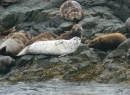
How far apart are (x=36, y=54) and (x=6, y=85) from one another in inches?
95.6

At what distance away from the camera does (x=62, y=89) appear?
13.5m

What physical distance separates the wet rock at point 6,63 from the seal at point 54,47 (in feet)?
2.20

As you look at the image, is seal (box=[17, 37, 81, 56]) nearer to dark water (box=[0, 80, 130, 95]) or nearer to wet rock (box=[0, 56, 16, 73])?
wet rock (box=[0, 56, 16, 73])

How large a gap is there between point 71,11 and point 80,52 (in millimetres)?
5101

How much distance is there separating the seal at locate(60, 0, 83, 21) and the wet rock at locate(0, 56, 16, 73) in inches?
194

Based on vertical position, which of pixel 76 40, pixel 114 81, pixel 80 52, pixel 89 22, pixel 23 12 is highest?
pixel 114 81

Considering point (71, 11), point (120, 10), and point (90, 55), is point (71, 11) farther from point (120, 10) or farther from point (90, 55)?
point (90, 55)

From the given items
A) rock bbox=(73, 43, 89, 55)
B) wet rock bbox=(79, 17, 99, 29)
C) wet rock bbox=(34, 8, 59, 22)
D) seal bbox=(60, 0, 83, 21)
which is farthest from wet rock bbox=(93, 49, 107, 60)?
wet rock bbox=(34, 8, 59, 22)

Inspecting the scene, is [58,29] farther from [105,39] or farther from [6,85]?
[6,85]

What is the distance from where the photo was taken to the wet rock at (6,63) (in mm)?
16234

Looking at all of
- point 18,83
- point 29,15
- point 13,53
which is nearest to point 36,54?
point 13,53

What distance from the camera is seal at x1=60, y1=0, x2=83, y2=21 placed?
20.6 m

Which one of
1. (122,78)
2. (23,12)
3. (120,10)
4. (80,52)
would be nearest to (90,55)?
(80,52)

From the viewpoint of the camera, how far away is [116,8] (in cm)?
2161
